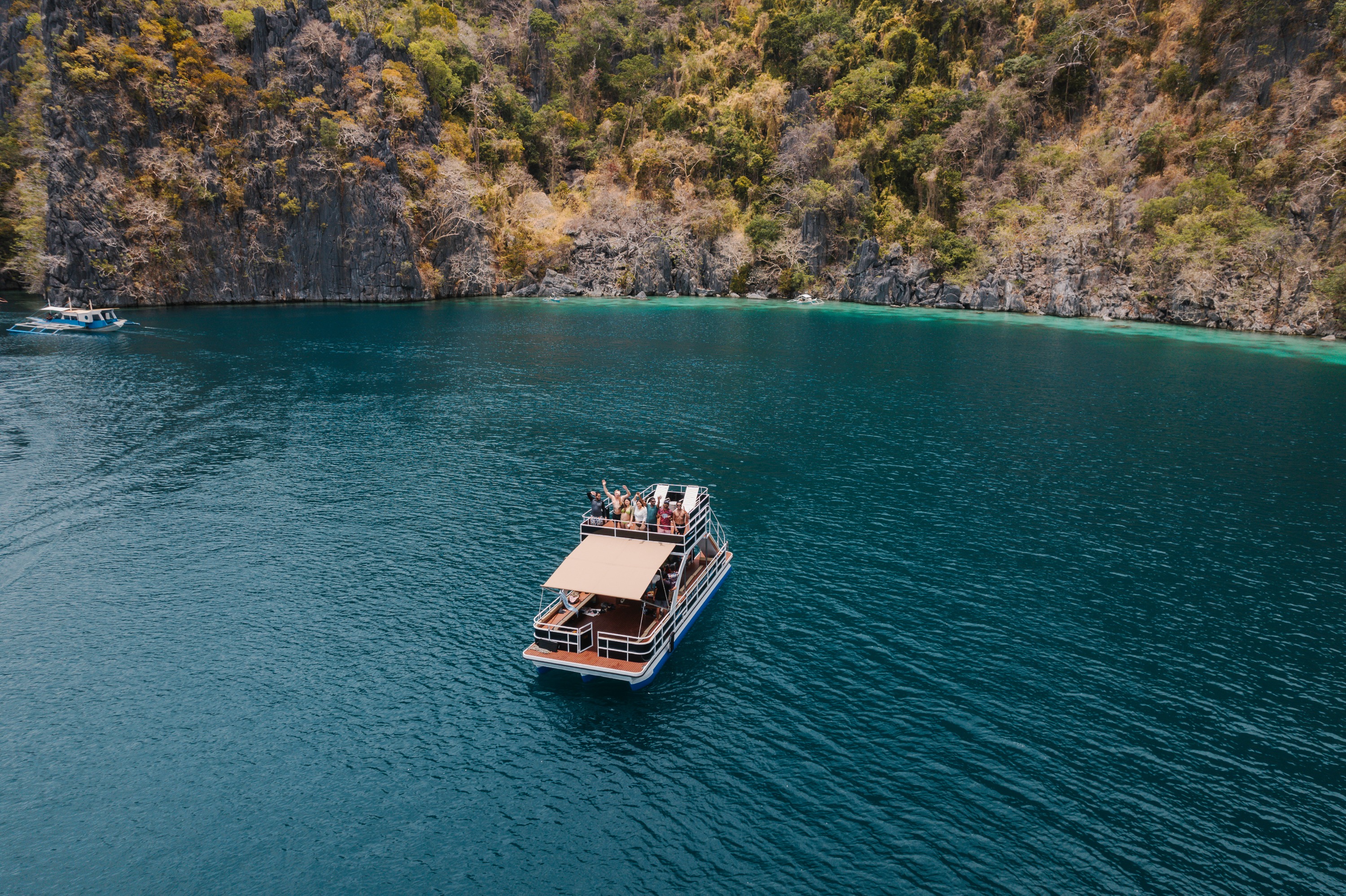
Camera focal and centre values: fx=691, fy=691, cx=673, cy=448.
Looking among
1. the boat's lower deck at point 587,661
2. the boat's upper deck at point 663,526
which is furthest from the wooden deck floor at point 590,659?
the boat's upper deck at point 663,526

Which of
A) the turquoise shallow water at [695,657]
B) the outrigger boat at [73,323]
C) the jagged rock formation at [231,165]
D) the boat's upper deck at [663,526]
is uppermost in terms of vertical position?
the jagged rock formation at [231,165]

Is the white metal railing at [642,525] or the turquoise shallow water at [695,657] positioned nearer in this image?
the turquoise shallow water at [695,657]

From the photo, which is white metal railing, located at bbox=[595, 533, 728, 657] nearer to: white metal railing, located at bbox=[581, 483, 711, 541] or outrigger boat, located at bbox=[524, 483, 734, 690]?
outrigger boat, located at bbox=[524, 483, 734, 690]

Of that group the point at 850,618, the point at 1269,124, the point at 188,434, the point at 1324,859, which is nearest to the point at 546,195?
the point at 188,434

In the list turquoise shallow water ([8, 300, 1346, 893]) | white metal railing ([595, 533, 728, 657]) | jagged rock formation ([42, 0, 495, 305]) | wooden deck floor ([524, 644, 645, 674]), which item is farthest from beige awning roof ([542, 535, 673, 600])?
jagged rock formation ([42, 0, 495, 305])

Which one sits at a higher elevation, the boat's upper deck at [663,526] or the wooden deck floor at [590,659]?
the boat's upper deck at [663,526]

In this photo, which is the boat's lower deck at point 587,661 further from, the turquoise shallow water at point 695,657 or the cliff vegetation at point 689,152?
the cliff vegetation at point 689,152

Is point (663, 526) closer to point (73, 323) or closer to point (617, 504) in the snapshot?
point (617, 504)

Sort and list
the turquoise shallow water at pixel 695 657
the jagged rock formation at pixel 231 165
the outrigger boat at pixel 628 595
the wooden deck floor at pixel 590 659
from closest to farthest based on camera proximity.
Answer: the turquoise shallow water at pixel 695 657, the wooden deck floor at pixel 590 659, the outrigger boat at pixel 628 595, the jagged rock formation at pixel 231 165

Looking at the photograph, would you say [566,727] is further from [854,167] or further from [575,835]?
[854,167]

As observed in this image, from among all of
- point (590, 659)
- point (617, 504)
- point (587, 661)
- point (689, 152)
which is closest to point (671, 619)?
point (590, 659)
